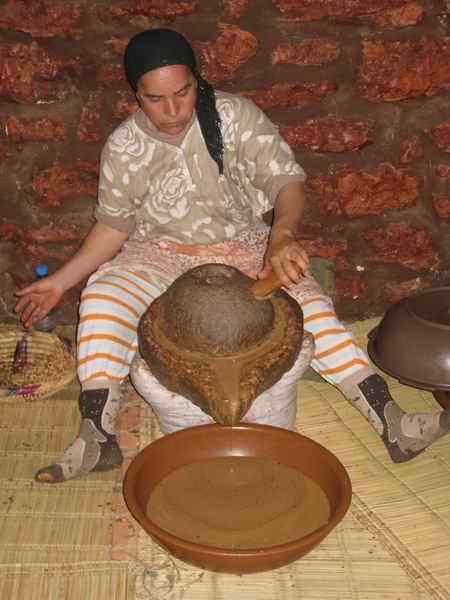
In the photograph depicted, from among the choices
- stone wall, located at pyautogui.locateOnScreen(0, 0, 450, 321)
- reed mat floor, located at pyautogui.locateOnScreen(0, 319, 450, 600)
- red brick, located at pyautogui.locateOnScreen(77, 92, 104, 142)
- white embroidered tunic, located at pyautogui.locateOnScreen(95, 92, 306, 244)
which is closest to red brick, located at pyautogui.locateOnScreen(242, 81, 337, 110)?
stone wall, located at pyautogui.locateOnScreen(0, 0, 450, 321)

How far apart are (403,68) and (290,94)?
0.38 meters

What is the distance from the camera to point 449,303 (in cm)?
252

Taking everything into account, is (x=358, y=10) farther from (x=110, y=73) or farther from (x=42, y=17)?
(x=42, y=17)

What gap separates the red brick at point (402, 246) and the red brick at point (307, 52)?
2.08 feet

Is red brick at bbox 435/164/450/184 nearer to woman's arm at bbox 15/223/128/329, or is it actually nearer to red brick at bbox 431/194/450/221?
red brick at bbox 431/194/450/221

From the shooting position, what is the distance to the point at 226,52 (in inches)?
102

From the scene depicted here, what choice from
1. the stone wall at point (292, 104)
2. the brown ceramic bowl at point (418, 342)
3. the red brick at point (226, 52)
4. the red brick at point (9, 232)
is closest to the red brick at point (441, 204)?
the stone wall at point (292, 104)

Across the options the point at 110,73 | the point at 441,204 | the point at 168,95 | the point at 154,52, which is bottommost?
the point at 441,204

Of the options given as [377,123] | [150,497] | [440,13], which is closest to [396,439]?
[150,497]

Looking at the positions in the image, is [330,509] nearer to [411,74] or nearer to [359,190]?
[359,190]

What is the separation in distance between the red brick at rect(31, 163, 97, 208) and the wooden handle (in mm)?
990

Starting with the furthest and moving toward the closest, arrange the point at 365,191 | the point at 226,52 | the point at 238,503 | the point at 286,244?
the point at 365,191 < the point at 226,52 < the point at 286,244 < the point at 238,503

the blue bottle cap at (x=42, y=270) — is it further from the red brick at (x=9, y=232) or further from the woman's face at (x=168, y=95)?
the woman's face at (x=168, y=95)

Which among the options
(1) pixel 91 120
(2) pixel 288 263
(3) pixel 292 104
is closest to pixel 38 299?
(1) pixel 91 120
